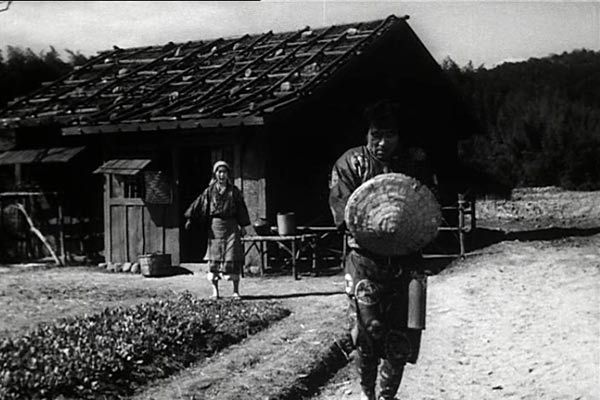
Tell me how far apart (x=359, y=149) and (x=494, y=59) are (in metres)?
2.91

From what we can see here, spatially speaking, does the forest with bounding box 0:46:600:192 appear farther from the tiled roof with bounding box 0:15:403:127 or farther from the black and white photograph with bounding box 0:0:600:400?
the tiled roof with bounding box 0:15:403:127

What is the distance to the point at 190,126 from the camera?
5031 millimetres

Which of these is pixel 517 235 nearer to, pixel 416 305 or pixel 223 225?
pixel 223 225

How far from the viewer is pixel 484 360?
16.2ft

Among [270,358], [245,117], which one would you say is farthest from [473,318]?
[245,117]

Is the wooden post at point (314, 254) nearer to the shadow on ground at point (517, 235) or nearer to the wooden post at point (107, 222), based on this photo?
the shadow on ground at point (517, 235)

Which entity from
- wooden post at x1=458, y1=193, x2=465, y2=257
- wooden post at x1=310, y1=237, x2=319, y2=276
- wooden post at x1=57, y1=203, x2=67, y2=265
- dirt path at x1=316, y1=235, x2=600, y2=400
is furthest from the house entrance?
wooden post at x1=458, y1=193, x2=465, y2=257

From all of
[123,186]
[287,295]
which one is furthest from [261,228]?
[123,186]

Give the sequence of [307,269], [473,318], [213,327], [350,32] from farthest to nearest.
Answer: [350,32], [307,269], [473,318], [213,327]

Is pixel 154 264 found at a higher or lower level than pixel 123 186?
lower

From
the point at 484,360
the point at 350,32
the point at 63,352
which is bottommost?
the point at 484,360

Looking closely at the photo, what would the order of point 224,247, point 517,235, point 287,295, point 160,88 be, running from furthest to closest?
point 517,235 < point 287,295 < point 224,247 < point 160,88

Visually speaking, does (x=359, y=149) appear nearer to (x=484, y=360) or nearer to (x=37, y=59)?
(x=37, y=59)

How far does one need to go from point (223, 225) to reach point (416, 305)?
3.01 m
